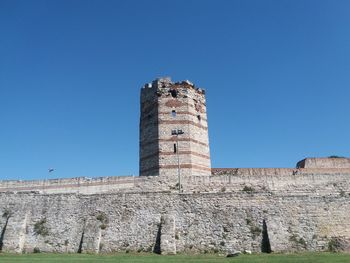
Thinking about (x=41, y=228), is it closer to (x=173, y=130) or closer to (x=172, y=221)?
(x=172, y=221)

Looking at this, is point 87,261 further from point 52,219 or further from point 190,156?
point 190,156

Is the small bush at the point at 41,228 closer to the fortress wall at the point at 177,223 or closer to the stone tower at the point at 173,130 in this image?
the fortress wall at the point at 177,223

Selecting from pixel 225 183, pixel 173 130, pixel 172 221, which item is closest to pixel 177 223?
pixel 172 221

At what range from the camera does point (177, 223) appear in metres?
24.5

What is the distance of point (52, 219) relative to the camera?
84.5 ft

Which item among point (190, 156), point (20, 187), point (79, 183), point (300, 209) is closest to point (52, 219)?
point (79, 183)

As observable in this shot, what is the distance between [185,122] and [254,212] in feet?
36.7

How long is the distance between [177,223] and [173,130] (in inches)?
403

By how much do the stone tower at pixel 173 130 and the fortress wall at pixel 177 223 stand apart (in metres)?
6.96

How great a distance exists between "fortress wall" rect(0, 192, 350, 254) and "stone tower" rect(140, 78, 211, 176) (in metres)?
6.96

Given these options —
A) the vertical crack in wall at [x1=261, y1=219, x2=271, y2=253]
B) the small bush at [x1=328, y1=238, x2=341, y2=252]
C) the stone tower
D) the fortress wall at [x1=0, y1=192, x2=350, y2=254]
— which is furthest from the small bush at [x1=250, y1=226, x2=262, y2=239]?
the stone tower

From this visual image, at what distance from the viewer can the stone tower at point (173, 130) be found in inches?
1278

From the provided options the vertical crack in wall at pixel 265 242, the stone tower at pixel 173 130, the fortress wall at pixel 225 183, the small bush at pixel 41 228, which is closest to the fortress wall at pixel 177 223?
the small bush at pixel 41 228

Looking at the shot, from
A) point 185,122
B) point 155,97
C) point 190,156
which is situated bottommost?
point 190,156
